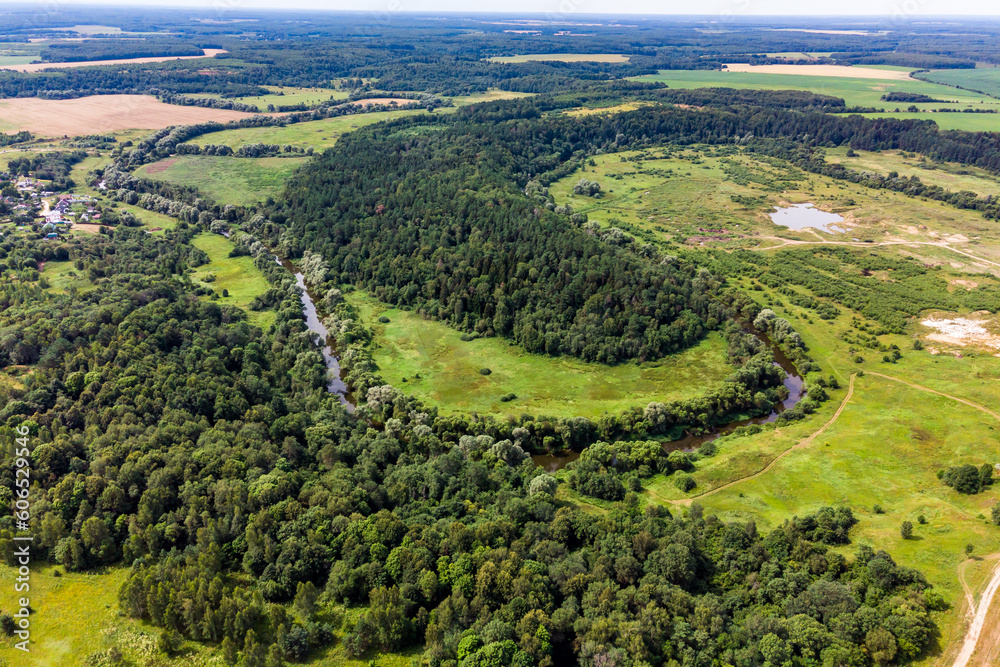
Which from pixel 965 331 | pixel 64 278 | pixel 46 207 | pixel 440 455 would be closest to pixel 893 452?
pixel 965 331

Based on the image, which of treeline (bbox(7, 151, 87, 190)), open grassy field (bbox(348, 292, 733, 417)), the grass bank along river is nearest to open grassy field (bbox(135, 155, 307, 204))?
treeline (bbox(7, 151, 87, 190))

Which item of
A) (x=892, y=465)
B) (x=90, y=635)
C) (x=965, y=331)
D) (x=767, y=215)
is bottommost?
(x=90, y=635)

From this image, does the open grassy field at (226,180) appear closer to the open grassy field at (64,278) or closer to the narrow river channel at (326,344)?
the narrow river channel at (326,344)

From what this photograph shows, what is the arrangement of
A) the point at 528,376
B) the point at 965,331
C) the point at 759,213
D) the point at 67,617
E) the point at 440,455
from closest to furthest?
the point at 67,617, the point at 440,455, the point at 528,376, the point at 965,331, the point at 759,213

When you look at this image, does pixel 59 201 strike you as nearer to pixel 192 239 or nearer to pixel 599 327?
pixel 192 239

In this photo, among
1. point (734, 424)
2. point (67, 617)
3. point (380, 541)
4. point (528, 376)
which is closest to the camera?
point (67, 617)

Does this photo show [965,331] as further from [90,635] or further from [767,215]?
[90,635]

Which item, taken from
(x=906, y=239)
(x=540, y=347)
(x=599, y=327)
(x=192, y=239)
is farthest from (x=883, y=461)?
(x=192, y=239)
